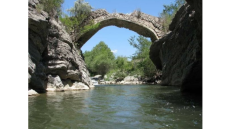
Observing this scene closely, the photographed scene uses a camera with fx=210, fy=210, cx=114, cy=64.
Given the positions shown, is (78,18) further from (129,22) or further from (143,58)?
(143,58)

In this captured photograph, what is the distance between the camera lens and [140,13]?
2177 cm

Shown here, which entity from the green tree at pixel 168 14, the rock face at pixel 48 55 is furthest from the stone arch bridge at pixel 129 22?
the rock face at pixel 48 55

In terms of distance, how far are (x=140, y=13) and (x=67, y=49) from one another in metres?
12.1

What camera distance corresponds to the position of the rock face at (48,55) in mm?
8859

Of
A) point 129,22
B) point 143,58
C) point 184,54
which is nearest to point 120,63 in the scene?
point 143,58

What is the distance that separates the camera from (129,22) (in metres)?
21.3

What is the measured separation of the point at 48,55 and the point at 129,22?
12.3 meters

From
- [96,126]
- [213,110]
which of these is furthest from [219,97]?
[96,126]

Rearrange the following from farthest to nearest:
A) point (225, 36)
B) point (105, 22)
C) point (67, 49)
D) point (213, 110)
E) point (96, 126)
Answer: point (105, 22)
point (67, 49)
point (225, 36)
point (213, 110)
point (96, 126)

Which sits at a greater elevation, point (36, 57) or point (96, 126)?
point (36, 57)

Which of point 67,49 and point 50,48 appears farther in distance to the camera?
point 67,49

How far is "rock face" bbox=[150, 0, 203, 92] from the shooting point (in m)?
7.94

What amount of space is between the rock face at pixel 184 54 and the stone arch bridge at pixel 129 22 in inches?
131
